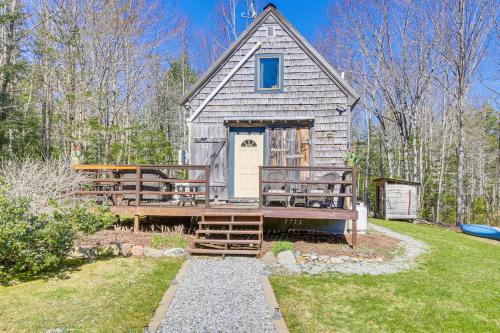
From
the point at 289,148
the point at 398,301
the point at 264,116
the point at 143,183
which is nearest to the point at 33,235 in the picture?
the point at 143,183

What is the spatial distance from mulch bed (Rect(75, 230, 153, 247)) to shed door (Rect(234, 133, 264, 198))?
3.22 m

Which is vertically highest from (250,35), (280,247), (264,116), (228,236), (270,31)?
(270,31)

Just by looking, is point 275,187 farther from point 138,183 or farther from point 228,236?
point 138,183

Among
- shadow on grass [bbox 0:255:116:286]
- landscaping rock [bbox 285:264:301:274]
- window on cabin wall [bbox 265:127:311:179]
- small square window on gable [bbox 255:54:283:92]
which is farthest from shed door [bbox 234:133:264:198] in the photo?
shadow on grass [bbox 0:255:116:286]

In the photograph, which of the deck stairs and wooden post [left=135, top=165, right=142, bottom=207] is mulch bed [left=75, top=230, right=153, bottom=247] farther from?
the deck stairs

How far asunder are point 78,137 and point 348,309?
15.9 m

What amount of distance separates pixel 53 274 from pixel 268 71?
806 cm

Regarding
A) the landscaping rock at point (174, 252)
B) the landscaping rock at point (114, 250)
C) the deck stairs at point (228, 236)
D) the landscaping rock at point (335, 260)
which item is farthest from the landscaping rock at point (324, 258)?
the landscaping rock at point (114, 250)

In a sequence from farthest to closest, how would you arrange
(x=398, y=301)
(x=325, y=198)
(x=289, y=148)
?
(x=289, y=148) → (x=325, y=198) → (x=398, y=301)

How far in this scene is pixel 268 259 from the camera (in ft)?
22.0

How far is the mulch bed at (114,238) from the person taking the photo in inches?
288

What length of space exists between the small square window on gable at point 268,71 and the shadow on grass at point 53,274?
6.98m

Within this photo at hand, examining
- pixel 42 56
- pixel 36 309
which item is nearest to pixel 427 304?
pixel 36 309

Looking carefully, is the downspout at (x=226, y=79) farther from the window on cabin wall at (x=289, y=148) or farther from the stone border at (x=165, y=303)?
the stone border at (x=165, y=303)
